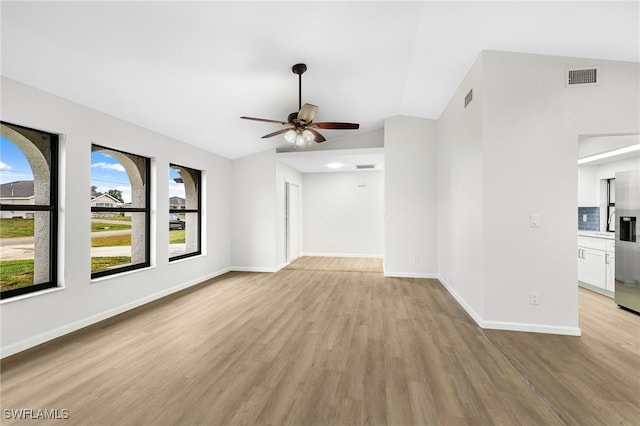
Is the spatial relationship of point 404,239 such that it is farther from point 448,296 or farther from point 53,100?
point 53,100

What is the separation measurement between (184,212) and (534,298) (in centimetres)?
524

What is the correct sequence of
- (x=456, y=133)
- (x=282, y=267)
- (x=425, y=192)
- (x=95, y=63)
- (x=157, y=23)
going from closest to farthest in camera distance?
(x=157, y=23) → (x=95, y=63) → (x=456, y=133) → (x=425, y=192) → (x=282, y=267)

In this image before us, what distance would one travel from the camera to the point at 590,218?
15.4 feet

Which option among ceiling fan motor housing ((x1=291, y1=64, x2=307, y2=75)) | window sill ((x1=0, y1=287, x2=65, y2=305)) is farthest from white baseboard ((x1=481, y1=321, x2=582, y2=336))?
window sill ((x1=0, y1=287, x2=65, y2=305))

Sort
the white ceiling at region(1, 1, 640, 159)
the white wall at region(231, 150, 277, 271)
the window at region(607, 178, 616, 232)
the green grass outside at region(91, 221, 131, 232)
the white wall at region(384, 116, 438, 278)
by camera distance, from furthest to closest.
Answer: the white wall at region(231, 150, 277, 271) → the white wall at region(384, 116, 438, 278) → the window at region(607, 178, 616, 232) → the green grass outside at region(91, 221, 131, 232) → the white ceiling at region(1, 1, 640, 159)

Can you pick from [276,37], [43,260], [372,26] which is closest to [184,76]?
[276,37]

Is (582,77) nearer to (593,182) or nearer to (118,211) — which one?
(593,182)

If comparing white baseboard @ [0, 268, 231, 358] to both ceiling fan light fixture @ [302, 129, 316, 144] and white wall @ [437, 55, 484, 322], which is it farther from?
white wall @ [437, 55, 484, 322]

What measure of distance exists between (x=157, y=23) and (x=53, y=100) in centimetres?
154

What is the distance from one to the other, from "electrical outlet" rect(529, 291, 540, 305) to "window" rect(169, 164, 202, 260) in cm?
508

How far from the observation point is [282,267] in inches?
248

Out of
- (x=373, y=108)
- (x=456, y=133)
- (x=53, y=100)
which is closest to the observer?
(x=53, y=100)

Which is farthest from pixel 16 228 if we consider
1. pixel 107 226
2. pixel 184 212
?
pixel 184 212

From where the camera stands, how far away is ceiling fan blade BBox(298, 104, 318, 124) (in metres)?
3.04
